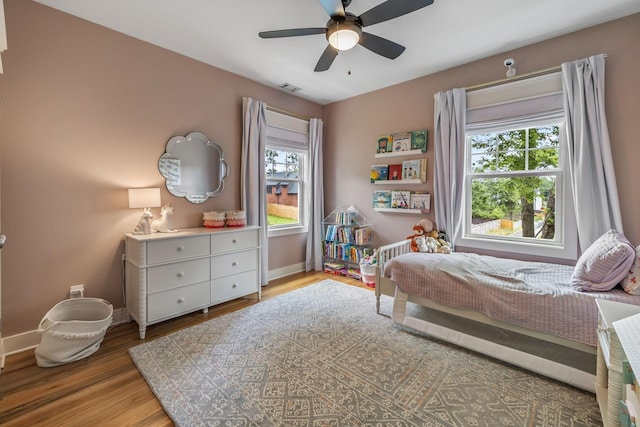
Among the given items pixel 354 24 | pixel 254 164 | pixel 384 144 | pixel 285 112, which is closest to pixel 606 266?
pixel 354 24

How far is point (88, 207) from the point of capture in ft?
7.98

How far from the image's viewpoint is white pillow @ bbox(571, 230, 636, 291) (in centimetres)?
176

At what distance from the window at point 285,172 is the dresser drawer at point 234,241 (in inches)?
32.6

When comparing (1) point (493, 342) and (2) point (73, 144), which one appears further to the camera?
(2) point (73, 144)

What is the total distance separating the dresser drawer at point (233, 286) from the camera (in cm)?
282

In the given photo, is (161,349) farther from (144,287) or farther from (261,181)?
(261,181)

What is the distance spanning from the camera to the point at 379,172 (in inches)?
153

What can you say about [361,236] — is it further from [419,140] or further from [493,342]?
[493,342]

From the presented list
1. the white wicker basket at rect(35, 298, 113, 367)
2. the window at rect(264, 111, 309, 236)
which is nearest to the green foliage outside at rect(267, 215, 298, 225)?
the window at rect(264, 111, 309, 236)

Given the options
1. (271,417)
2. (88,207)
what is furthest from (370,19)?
(88,207)

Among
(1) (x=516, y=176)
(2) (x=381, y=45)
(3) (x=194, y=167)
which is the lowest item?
(1) (x=516, y=176)

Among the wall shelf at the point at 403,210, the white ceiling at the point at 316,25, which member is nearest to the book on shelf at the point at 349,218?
the wall shelf at the point at 403,210

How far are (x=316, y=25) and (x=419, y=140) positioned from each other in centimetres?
181

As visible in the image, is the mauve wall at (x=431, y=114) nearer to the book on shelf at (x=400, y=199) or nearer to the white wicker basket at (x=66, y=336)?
the book on shelf at (x=400, y=199)
